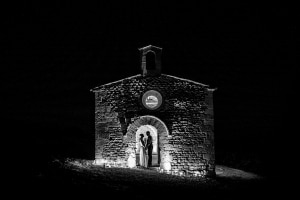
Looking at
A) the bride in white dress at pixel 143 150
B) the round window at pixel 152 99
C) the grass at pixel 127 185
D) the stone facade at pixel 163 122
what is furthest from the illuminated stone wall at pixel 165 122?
the grass at pixel 127 185

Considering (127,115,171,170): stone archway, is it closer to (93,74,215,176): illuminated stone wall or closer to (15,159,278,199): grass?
(93,74,215,176): illuminated stone wall

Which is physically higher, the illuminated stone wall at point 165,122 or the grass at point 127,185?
the illuminated stone wall at point 165,122

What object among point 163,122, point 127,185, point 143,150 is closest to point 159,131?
point 163,122

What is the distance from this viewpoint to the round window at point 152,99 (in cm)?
1973

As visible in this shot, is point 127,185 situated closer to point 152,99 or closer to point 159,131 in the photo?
point 159,131

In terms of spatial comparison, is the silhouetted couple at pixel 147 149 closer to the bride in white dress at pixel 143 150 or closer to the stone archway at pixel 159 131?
the bride in white dress at pixel 143 150

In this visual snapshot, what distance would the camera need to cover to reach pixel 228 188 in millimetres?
15555

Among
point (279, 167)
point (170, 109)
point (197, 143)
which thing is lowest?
point (279, 167)

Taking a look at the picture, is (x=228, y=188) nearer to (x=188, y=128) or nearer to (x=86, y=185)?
(x=188, y=128)

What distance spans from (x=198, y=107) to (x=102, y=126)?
506 centimetres

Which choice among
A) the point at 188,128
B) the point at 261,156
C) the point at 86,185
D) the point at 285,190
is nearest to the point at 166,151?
the point at 188,128

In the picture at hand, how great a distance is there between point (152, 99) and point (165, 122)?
1.38 m

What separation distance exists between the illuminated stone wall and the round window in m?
0.22

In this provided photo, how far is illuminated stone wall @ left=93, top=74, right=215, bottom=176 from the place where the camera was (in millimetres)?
19438
